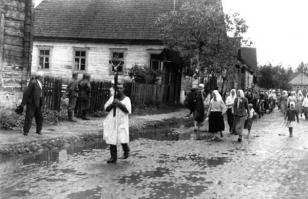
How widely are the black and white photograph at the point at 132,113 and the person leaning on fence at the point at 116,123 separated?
0.02 meters

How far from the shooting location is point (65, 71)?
3325 centimetres

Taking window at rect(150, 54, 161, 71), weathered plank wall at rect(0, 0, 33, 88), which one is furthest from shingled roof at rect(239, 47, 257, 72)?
weathered plank wall at rect(0, 0, 33, 88)

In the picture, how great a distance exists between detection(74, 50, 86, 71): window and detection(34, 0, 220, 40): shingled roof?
48.9 inches

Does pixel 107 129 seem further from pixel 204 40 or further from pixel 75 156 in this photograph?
pixel 204 40

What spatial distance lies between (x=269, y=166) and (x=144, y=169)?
9.59 ft

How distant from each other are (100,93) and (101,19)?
1467 cm

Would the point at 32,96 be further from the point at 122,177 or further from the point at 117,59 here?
the point at 117,59

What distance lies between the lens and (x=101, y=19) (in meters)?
33.4

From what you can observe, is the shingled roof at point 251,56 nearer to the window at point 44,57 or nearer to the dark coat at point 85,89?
the window at point 44,57

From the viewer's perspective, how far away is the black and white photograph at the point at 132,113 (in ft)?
25.9

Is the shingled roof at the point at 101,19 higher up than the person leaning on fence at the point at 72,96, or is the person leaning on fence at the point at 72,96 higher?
the shingled roof at the point at 101,19

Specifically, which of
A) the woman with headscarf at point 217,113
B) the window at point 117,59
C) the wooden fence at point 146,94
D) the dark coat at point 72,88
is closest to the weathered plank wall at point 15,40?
the dark coat at point 72,88

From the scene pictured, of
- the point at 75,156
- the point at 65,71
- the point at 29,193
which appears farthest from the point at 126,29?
the point at 29,193

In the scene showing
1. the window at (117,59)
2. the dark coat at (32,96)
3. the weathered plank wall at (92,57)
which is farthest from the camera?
the window at (117,59)
